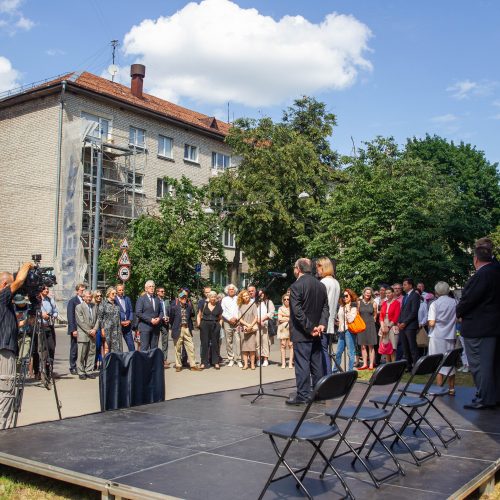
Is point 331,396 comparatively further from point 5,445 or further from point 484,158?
point 484,158

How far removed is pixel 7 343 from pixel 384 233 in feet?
68.3

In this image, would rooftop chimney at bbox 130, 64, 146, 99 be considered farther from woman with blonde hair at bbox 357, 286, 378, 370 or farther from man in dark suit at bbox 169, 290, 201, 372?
woman with blonde hair at bbox 357, 286, 378, 370

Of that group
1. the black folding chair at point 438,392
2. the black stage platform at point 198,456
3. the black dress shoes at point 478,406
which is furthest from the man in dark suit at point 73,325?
the black folding chair at point 438,392

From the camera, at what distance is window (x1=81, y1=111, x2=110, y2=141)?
31.5 m

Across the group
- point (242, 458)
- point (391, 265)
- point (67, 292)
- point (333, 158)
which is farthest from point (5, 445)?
point (333, 158)

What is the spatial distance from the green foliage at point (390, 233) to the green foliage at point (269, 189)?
4.28m

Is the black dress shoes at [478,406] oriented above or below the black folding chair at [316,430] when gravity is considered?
below

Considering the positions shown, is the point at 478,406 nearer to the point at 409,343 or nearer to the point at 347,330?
the point at 409,343

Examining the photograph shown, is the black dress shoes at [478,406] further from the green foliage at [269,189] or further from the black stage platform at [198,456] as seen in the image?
the green foliage at [269,189]

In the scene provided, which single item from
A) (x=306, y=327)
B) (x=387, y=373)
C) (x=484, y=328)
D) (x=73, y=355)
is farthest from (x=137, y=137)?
(x=387, y=373)

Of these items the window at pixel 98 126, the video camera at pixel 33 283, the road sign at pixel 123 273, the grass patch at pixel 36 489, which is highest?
the window at pixel 98 126

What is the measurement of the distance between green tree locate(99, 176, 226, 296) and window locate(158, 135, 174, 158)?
6.48m

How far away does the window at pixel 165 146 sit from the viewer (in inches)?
1465

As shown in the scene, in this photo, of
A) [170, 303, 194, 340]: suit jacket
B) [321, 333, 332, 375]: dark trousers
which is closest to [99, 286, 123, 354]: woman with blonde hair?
[170, 303, 194, 340]: suit jacket
